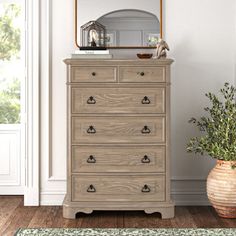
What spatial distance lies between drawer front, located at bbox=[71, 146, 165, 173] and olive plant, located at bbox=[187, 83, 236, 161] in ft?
1.00

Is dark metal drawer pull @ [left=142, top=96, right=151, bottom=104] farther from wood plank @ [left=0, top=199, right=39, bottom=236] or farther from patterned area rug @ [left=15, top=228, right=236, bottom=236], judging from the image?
wood plank @ [left=0, top=199, right=39, bottom=236]

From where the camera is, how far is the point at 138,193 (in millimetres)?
3871

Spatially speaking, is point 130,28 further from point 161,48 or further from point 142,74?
point 142,74

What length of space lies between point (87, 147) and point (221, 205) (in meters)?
1.10

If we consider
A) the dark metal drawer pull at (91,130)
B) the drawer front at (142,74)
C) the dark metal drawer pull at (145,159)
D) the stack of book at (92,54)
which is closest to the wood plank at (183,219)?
the dark metal drawer pull at (145,159)

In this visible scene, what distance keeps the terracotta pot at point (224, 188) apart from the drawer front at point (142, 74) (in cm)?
81

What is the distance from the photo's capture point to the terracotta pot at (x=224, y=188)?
147 inches

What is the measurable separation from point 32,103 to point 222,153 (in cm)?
163

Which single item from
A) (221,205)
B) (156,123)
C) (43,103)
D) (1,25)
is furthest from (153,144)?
(1,25)

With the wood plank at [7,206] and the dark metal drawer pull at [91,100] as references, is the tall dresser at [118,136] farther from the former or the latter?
the wood plank at [7,206]

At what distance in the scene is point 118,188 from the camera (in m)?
3.87

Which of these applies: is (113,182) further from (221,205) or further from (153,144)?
(221,205)

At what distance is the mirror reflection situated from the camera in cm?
424

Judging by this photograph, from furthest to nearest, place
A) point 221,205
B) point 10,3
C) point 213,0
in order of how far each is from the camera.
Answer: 1. point 10,3
2. point 213,0
3. point 221,205
